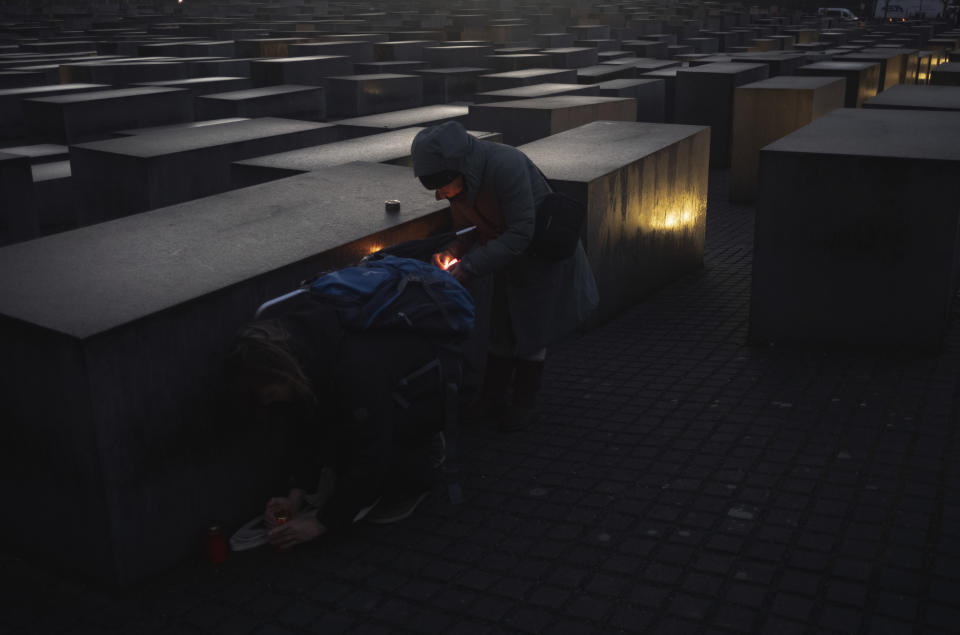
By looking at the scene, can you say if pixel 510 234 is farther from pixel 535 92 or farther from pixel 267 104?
pixel 267 104

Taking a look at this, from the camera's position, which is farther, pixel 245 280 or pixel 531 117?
pixel 531 117

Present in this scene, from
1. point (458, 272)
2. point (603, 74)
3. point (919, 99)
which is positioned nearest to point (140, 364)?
point (458, 272)

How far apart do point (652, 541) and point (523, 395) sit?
1413 mm

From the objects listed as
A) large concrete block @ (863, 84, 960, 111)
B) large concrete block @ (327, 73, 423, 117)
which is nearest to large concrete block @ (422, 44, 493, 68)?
large concrete block @ (327, 73, 423, 117)

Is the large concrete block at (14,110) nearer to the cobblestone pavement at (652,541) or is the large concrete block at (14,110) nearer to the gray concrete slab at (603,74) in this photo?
the gray concrete slab at (603,74)

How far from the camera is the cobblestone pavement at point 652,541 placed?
3379mm

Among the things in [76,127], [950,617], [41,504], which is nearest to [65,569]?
[41,504]

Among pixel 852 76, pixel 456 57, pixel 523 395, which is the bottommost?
pixel 523 395

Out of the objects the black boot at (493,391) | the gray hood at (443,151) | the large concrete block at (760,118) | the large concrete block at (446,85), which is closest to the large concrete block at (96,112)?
the large concrete block at (446,85)

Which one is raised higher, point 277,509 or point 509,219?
point 509,219

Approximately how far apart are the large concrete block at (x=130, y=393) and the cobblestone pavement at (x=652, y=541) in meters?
0.24

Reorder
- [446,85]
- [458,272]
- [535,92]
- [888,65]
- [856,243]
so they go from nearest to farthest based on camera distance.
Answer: [458,272] → [856,243] → [535,92] → [888,65] → [446,85]

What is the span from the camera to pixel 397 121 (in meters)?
11.0

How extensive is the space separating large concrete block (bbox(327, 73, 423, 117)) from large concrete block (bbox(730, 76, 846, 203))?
6.44m
